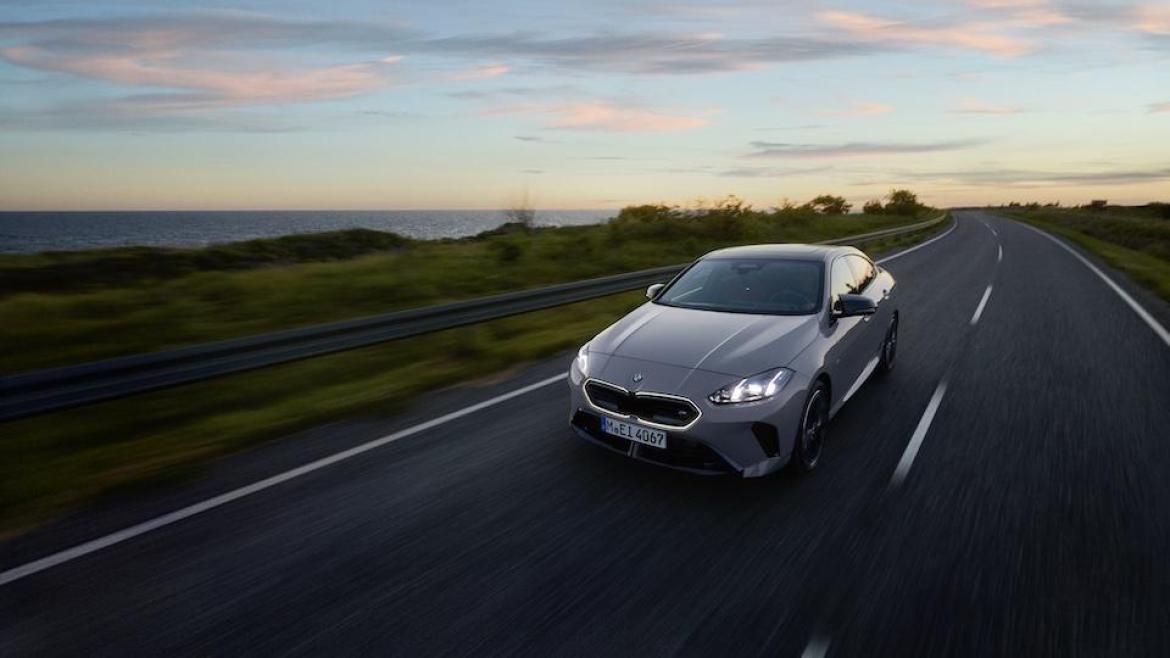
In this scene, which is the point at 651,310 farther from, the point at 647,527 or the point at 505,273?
the point at 505,273

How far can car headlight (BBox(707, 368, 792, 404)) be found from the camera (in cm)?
425

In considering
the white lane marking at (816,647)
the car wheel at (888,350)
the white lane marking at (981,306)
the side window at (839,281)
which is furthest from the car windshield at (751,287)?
the white lane marking at (981,306)

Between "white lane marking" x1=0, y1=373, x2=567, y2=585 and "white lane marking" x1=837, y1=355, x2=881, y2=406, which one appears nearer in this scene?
"white lane marking" x1=0, y1=373, x2=567, y2=585

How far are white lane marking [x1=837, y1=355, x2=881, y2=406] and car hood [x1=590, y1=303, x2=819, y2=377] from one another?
87 cm

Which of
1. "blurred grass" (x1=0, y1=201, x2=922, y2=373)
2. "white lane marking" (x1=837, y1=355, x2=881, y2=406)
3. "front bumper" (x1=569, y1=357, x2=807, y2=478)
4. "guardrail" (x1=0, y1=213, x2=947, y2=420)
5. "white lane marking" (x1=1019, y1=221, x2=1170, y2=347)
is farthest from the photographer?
"white lane marking" (x1=1019, y1=221, x2=1170, y2=347)

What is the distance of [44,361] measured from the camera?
800 centimetres

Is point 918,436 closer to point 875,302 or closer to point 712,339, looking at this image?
point 875,302

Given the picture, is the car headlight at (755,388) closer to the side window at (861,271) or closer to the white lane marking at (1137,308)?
the side window at (861,271)

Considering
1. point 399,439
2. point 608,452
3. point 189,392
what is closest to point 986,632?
point 608,452

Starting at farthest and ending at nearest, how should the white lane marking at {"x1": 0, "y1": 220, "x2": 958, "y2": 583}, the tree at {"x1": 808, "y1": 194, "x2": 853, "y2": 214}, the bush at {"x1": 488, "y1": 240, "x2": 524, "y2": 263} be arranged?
the tree at {"x1": 808, "y1": 194, "x2": 853, "y2": 214} < the bush at {"x1": 488, "y1": 240, "x2": 524, "y2": 263} < the white lane marking at {"x1": 0, "y1": 220, "x2": 958, "y2": 583}

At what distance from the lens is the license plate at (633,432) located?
4.29 meters

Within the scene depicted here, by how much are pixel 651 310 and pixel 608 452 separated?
1.39 metres

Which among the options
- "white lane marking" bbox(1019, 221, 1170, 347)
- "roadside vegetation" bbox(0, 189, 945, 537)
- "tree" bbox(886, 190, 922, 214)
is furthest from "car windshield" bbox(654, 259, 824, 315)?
"tree" bbox(886, 190, 922, 214)

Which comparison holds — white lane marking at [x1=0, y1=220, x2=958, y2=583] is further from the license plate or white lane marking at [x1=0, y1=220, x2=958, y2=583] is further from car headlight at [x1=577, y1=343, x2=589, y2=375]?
the license plate
